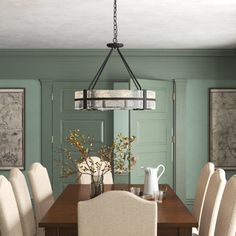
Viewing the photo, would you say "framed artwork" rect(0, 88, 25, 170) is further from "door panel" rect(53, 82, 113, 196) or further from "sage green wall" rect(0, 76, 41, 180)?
"door panel" rect(53, 82, 113, 196)

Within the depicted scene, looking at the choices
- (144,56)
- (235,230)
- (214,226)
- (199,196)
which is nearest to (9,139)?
(144,56)

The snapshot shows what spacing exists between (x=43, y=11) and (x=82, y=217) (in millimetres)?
2385

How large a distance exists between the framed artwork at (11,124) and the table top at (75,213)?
2.57m

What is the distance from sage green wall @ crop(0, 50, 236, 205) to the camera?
6.60 meters

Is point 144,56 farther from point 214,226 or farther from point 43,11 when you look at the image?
point 214,226

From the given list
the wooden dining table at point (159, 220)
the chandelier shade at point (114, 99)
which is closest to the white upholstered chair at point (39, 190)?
the wooden dining table at point (159, 220)

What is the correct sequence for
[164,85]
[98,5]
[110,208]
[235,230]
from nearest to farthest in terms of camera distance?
[110,208]
[235,230]
[98,5]
[164,85]

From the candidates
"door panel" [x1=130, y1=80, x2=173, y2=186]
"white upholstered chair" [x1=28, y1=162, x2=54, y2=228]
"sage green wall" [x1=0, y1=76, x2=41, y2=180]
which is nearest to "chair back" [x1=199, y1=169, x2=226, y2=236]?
"white upholstered chair" [x1=28, y1=162, x2=54, y2=228]

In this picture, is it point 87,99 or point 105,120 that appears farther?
point 105,120

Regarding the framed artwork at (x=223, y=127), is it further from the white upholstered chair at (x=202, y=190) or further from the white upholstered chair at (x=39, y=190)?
the white upholstered chair at (x=39, y=190)

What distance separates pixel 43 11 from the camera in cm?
432

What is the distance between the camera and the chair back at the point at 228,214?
2.95 meters

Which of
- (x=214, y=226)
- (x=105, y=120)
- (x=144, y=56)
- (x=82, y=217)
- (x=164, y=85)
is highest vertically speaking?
(x=144, y=56)

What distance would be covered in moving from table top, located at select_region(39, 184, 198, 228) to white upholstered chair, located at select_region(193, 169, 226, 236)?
0.68 feet
